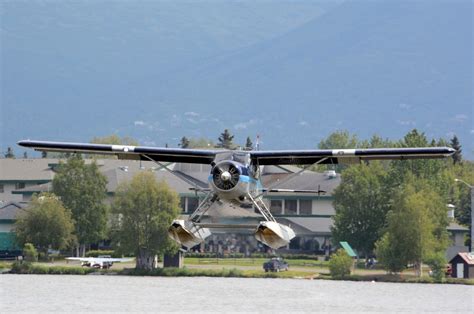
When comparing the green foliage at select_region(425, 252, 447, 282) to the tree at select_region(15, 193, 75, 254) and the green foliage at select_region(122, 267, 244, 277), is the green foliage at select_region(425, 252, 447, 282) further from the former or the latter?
the tree at select_region(15, 193, 75, 254)

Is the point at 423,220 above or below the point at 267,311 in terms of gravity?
above

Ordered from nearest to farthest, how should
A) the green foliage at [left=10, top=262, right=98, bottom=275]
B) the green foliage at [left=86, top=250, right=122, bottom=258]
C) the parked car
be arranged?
1. the green foliage at [left=10, top=262, right=98, bottom=275]
2. the parked car
3. the green foliage at [left=86, top=250, right=122, bottom=258]

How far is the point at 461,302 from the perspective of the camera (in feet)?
210

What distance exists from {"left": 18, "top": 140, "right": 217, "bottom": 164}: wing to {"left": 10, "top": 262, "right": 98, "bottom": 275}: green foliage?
32601mm

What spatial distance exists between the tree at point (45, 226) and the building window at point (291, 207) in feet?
42.6

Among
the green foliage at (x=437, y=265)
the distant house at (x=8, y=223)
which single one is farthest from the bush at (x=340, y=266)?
the distant house at (x=8, y=223)

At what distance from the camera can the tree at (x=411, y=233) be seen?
67500 mm

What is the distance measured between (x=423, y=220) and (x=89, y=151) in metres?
36.3

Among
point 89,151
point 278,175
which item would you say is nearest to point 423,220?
point 278,175

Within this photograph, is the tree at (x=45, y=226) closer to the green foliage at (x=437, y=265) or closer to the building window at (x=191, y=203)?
the building window at (x=191, y=203)

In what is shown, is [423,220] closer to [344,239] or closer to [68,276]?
[344,239]

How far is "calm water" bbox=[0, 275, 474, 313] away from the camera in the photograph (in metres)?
58.0

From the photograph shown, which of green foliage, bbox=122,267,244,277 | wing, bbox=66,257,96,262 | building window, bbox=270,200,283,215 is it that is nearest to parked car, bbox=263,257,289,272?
green foliage, bbox=122,267,244,277

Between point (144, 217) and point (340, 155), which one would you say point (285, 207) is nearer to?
point (144, 217)
